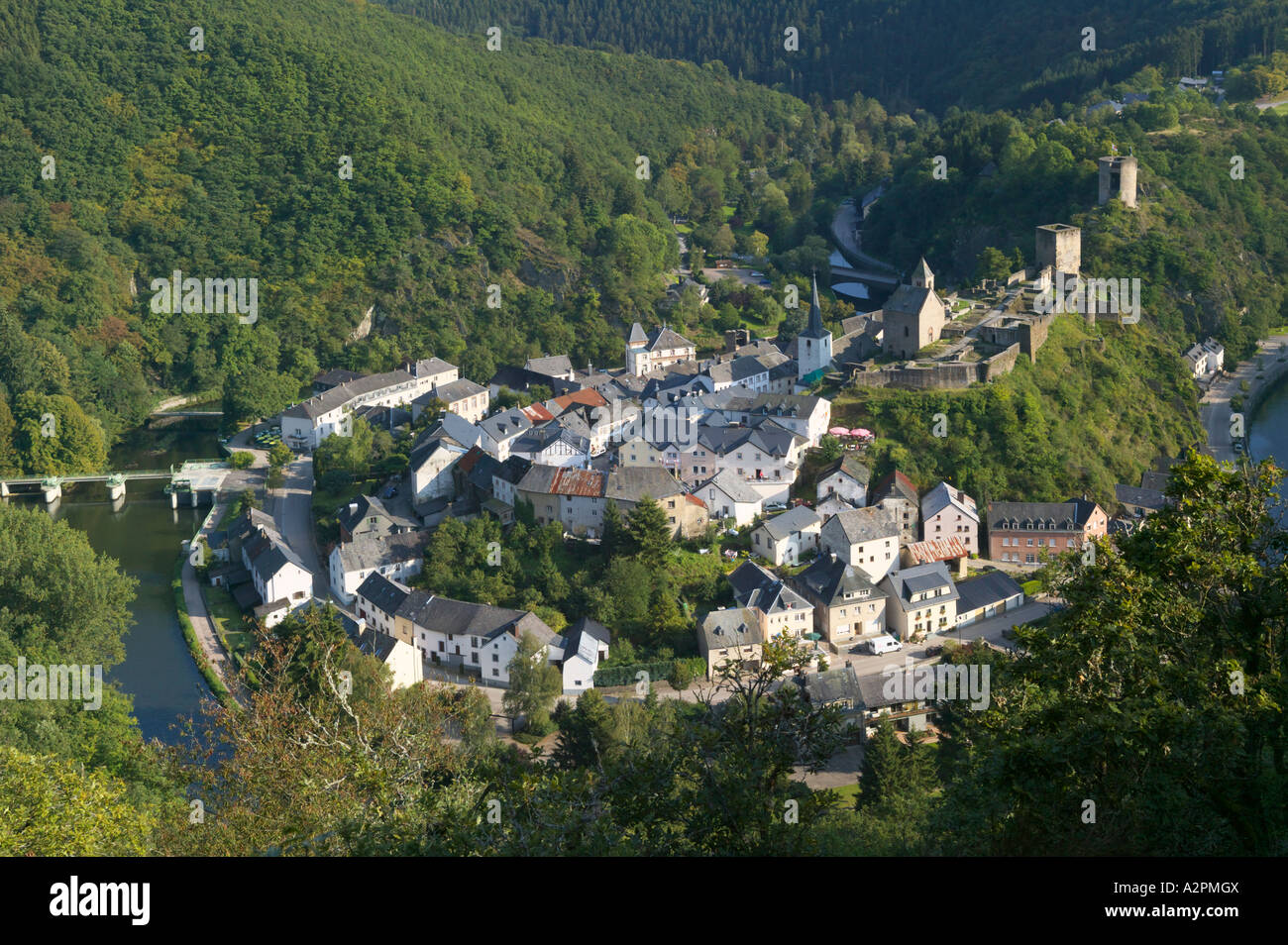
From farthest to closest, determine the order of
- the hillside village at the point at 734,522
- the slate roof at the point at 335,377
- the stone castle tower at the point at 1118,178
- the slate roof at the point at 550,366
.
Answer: the stone castle tower at the point at 1118,178 → the slate roof at the point at 335,377 → the slate roof at the point at 550,366 → the hillside village at the point at 734,522

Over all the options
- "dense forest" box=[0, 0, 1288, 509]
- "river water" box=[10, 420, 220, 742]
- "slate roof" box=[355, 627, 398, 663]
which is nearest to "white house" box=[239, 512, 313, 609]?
"river water" box=[10, 420, 220, 742]

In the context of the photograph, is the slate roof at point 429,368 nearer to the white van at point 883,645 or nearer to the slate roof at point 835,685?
the white van at point 883,645

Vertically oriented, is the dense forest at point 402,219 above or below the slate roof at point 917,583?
above

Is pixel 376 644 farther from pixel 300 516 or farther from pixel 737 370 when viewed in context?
pixel 737 370

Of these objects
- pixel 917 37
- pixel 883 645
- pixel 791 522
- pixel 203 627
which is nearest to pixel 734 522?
pixel 791 522

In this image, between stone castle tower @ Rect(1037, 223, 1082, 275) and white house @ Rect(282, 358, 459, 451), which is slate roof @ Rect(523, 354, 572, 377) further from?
A: stone castle tower @ Rect(1037, 223, 1082, 275)

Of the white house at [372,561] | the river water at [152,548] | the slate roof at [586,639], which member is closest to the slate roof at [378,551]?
the white house at [372,561]

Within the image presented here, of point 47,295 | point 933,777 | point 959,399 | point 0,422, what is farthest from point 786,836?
point 47,295

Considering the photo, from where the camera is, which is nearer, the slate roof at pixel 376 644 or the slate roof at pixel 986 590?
the slate roof at pixel 376 644
